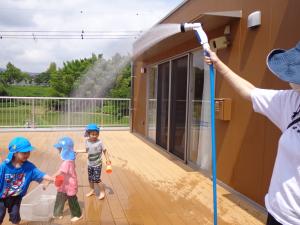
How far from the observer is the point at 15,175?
2852 mm

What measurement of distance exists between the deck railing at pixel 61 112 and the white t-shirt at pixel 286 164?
33.5ft

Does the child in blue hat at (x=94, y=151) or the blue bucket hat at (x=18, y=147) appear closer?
the blue bucket hat at (x=18, y=147)

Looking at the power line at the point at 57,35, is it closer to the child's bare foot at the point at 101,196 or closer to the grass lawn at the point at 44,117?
the grass lawn at the point at 44,117

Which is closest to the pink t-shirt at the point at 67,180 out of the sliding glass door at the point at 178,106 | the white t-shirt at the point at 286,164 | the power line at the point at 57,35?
the white t-shirt at the point at 286,164

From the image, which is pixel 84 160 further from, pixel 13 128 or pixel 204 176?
pixel 13 128

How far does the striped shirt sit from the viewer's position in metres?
4.31

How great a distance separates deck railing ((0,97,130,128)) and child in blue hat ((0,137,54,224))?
8.60 meters

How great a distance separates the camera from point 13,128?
434 inches

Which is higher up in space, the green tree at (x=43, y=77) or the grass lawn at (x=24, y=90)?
the green tree at (x=43, y=77)

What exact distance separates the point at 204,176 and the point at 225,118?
128 cm

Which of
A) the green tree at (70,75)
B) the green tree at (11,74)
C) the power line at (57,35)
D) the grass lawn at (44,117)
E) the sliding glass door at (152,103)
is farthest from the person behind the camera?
the green tree at (11,74)

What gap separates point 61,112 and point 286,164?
10739mm

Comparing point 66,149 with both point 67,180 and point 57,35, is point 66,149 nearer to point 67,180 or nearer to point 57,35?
point 67,180

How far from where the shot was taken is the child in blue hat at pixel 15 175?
9.22 ft
